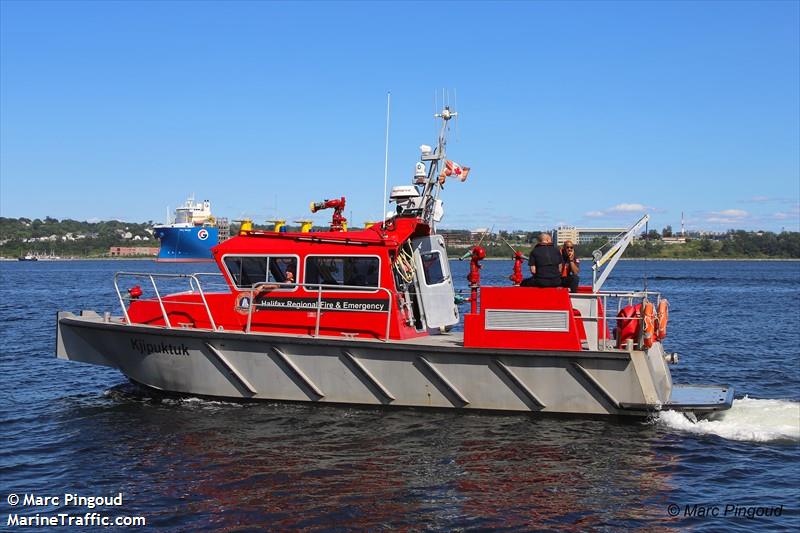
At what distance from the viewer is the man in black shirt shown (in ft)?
37.1

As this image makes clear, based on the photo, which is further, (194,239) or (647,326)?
(194,239)

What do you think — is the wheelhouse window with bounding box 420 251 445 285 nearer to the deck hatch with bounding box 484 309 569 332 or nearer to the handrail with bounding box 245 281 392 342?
the handrail with bounding box 245 281 392 342

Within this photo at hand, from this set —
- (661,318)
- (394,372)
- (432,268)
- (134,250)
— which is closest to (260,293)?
(394,372)

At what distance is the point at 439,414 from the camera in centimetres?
1136

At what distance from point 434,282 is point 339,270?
1589 millimetres

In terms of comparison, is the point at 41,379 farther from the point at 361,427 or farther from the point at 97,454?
the point at 361,427

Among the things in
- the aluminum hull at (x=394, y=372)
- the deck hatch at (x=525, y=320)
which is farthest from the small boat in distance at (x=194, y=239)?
the deck hatch at (x=525, y=320)

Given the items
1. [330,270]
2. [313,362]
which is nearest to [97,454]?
[313,362]

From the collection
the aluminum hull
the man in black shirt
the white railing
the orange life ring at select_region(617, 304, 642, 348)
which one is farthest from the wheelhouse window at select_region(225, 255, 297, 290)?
the orange life ring at select_region(617, 304, 642, 348)

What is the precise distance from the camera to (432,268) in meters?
12.8

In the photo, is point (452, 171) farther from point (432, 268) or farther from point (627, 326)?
point (627, 326)

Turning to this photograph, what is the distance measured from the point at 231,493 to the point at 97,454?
250 centimetres

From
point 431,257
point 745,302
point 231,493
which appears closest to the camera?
point 231,493

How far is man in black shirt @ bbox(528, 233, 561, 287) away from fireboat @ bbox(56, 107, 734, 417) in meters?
0.42
